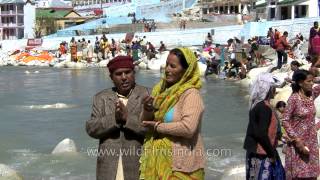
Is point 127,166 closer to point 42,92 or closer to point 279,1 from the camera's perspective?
point 42,92

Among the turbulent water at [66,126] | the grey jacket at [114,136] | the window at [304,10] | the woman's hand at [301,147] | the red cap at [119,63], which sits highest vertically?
the window at [304,10]

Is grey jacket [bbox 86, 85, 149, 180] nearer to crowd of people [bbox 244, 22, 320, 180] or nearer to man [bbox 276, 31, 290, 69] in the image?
crowd of people [bbox 244, 22, 320, 180]

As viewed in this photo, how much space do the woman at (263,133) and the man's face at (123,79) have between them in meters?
1.07

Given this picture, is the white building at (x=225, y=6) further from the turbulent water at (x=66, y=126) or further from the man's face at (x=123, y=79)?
the man's face at (x=123, y=79)

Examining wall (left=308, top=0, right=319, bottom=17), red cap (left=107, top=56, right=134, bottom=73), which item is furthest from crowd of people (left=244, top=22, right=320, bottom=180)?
wall (left=308, top=0, right=319, bottom=17)

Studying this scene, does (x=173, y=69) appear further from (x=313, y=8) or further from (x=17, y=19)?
(x=17, y=19)

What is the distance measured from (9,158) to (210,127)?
408cm

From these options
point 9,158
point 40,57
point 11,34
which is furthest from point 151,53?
point 11,34

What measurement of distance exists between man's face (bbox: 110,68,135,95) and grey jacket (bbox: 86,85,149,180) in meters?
0.06

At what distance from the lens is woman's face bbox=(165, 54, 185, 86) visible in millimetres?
3900

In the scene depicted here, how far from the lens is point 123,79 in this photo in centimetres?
412

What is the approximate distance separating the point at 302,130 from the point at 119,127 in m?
1.72

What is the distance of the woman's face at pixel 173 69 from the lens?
3900 millimetres

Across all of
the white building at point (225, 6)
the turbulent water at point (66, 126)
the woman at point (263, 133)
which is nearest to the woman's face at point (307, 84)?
the woman at point (263, 133)
